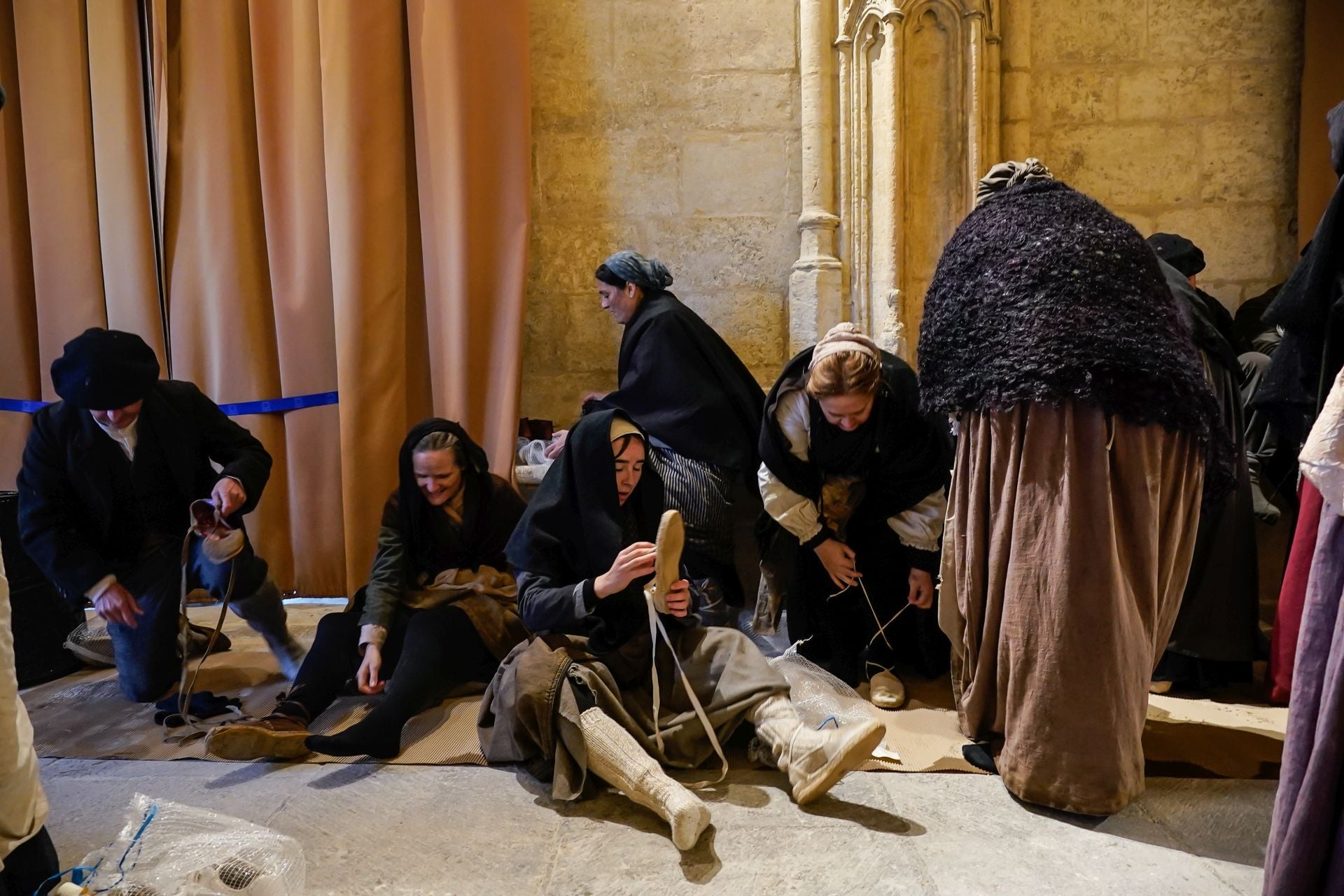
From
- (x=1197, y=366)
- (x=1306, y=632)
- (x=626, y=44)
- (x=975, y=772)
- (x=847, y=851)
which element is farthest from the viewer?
(x=626, y=44)

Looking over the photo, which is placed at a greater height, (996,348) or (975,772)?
(996,348)

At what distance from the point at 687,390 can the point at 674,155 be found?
1341 mm

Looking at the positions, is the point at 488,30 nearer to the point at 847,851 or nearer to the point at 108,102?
the point at 108,102

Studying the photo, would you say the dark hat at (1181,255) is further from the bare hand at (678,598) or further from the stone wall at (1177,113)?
the bare hand at (678,598)

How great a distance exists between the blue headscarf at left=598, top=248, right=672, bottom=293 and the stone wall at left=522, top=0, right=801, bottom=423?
581 millimetres

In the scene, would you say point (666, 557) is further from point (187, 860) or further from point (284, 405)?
point (284, 405)

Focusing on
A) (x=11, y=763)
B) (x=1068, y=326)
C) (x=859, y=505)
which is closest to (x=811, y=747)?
(x=859, y=505)

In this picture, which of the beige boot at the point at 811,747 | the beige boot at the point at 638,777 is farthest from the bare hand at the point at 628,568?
the beige boot at the point at 811,747

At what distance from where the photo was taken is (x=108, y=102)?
3879 millimetres

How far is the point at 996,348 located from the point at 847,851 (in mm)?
1165

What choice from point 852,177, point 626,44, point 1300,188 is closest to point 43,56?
point 626,44

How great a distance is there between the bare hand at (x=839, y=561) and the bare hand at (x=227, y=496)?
1842 mm

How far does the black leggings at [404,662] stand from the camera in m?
2.52

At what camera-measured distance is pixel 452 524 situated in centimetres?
287
